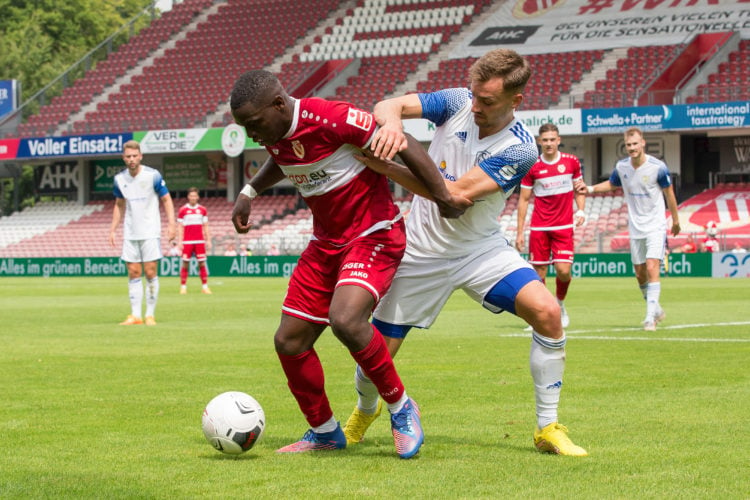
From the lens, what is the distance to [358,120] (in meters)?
5.61

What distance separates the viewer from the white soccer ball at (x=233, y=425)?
5.75m

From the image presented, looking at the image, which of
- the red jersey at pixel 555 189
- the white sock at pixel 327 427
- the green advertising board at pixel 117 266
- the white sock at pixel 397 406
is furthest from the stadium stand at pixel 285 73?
the white sock at pixel 397 406

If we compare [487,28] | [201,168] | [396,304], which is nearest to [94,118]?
[201,168]

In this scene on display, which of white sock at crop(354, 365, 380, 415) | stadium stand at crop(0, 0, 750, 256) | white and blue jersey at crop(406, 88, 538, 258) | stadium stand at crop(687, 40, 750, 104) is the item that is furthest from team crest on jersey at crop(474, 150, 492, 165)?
stadium stand at crop(687, 40, 750, 104)

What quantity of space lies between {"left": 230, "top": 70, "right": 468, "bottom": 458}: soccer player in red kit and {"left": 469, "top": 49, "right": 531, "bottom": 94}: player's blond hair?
0.58 meters

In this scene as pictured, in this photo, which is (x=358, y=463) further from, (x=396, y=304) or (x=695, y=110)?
(x=695, y=110)

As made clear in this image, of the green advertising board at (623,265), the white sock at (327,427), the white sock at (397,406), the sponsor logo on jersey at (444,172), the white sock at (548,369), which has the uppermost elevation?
the sponsor logo on jersey at (444,172)

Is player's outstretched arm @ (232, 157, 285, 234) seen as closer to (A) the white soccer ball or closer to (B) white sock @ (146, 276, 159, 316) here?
(A) the white soccer ball

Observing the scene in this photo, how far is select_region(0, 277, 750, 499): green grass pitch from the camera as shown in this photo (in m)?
5.02

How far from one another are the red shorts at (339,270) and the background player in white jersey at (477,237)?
24 centimetres

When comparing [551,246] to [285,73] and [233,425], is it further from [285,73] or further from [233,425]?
[285,73]

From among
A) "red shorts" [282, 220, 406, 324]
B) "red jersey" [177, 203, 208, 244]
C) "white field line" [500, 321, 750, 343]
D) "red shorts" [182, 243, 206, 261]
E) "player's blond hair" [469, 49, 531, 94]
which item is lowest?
"red shorts" [182, 243, 206, 261]

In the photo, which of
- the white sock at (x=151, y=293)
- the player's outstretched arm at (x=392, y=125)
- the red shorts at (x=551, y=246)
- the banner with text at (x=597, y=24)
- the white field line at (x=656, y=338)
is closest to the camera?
the player's outstretched arm at (x=392, y=125)

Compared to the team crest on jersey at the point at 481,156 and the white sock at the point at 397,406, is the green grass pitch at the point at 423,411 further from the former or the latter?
the team crest on jersey at the point at 481,156
